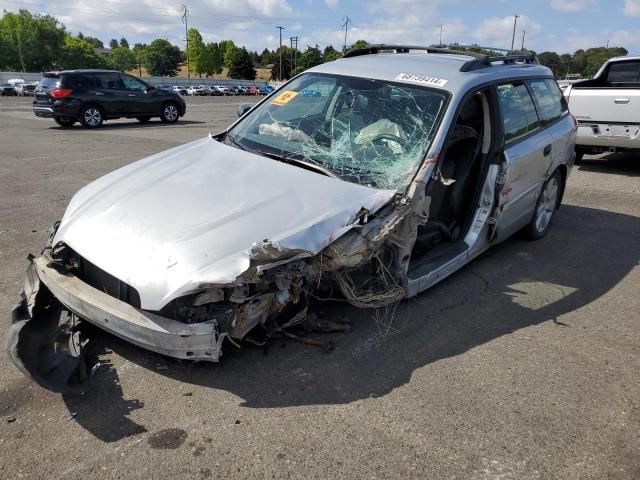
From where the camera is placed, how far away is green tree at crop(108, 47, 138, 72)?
4873 inches

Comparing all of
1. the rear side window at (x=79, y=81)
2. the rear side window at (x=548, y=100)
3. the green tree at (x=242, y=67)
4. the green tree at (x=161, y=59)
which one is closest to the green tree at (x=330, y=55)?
the green tree at (x=242, y=67)

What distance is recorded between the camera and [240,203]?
3.18 m

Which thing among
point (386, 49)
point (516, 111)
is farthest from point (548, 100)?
point (386, 49)

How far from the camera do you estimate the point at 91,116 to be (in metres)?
16.0

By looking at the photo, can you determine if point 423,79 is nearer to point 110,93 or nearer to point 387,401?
point 387,401

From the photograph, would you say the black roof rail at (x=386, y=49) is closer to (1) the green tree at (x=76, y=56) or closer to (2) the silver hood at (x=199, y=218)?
(2) the silver hood at (x=199, y=218)

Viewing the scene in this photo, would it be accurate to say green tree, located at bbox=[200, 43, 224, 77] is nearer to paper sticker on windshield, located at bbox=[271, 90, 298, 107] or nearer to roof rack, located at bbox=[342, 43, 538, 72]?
roof rack, located at bbox=[342, 43, 538, 72]

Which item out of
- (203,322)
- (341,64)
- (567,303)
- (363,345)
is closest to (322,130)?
(341,64)

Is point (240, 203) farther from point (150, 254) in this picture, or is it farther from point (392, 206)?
point (392, 206)

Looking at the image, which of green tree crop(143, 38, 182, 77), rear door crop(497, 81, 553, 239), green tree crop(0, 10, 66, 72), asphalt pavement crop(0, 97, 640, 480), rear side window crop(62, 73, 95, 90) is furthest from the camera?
green tree crop(143, 38, 182, 77)

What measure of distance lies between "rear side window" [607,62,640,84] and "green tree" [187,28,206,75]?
355 ft

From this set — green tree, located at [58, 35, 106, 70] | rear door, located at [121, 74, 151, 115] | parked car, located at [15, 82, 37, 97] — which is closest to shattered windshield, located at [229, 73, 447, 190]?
rear door, located at [121, 74, 151, 115]

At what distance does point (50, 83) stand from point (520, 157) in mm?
15412

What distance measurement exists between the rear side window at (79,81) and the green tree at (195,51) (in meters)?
99.1
